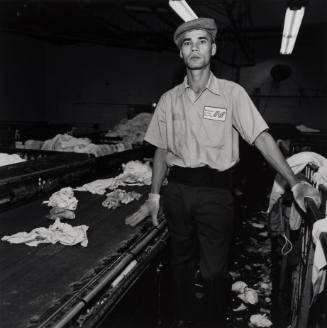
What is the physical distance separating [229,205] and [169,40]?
8.45 metres

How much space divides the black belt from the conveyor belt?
47cm

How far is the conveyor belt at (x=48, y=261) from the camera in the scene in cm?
130

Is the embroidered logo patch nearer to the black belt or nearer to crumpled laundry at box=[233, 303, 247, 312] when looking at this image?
the black belt

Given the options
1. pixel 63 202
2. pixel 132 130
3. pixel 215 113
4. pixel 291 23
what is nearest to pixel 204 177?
pixel 215 113

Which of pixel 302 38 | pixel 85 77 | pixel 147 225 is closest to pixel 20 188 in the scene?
pixel 147 225

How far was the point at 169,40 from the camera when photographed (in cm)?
956

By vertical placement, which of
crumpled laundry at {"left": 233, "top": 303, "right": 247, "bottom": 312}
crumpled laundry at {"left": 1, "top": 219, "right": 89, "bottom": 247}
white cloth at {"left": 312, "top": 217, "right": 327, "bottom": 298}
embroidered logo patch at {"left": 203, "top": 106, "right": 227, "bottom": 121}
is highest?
embroidered logo patch at {"left": 203, "top": 106, "right": 227, "bottom": 121}

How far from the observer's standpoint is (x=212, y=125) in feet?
6.63

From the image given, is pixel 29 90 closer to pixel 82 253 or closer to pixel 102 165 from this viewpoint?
pixel 102 165

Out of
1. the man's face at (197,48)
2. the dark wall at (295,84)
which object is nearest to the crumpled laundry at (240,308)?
the man's face at (197,48)

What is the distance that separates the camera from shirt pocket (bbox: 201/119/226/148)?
200 centimetres

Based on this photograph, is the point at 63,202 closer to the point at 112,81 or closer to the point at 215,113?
the point at 215,113

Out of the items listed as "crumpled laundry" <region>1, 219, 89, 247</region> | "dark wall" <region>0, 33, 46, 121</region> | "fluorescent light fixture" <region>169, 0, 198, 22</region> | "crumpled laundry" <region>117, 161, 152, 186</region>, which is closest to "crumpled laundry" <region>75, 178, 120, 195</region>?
"crumpled laundry" <region>117, 161, 152, 186</region>

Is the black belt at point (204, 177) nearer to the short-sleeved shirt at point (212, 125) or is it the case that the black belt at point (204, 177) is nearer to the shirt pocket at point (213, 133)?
the short-sleeved shirt at point (212, 125)
